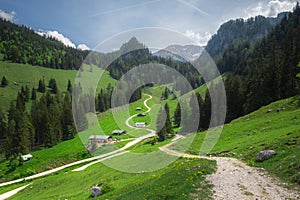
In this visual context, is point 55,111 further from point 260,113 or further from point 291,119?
point 291,119

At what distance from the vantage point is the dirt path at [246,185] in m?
12.7

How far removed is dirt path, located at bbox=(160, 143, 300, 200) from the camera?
1272cm

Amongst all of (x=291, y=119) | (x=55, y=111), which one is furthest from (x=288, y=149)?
(x=55, y=111)

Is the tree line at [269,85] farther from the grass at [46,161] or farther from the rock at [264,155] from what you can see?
the grass at [46,161]

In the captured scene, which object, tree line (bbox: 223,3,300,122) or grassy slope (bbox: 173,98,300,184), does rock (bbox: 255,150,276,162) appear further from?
tree line (bbox: 223,3,300,122)

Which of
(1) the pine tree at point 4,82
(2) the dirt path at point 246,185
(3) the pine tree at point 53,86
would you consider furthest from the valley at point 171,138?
(3) the pine tree at point 53,86

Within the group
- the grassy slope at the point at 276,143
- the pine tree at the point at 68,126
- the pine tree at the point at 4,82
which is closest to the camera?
the grassy slope at the point at 276,143

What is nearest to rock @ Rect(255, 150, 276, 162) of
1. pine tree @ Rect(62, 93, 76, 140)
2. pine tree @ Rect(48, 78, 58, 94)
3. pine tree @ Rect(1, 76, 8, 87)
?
pine tree @ Rect(62, 93, 76, 140)

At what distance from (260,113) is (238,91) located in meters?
21.7

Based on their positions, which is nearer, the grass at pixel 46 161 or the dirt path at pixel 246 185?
the dirt path at pixel 246 185

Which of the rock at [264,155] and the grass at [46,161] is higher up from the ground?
the rock at [264,155]

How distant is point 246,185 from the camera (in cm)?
1452

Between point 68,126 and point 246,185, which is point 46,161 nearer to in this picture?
point 68,126

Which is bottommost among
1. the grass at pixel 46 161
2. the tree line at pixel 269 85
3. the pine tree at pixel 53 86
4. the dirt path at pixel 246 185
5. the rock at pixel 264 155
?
the grass at pixel 46 161
